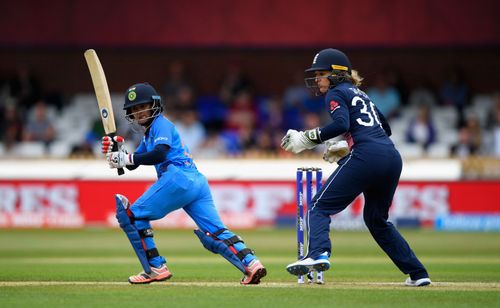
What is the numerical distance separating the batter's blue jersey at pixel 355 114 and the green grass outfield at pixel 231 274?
110 cm

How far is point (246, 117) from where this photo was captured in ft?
60.6

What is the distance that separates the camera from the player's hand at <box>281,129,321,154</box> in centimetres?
721

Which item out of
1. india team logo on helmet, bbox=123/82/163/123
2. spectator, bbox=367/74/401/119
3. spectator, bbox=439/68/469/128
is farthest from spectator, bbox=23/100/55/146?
india team logo on helmet, bbox=123/82/163/123

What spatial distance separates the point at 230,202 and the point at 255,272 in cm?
845

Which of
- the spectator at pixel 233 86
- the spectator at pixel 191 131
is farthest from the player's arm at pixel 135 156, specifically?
the spectator at pixel 233 86

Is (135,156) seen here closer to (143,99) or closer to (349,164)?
(143,99)

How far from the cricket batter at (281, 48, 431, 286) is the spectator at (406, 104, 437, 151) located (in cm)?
1001

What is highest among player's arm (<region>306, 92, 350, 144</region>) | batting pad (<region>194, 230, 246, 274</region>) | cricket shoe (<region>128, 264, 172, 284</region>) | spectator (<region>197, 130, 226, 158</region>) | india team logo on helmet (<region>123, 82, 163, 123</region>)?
india team logo on helmet (<region>123, 82, 163, 123</region>)

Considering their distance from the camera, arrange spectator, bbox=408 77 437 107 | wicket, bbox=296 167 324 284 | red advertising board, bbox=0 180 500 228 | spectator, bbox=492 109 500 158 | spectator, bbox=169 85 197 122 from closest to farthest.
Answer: wicket, bbox=296 167 324 284 < red advertising board, bbox=0 180 500 228 < spectator, bbox=492 109 500 158 < spectator, bbox=169 85 197 122 < spectator, bbox=408 77 437 107

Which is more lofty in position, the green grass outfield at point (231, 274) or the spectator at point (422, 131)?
the spectator at point (422, 131)

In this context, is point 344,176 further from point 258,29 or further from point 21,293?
point 258,29

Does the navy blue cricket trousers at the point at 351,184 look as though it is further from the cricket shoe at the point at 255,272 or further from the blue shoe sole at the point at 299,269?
the cricket shoe at the point at 255,272

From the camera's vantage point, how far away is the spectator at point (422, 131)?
17.4 metres

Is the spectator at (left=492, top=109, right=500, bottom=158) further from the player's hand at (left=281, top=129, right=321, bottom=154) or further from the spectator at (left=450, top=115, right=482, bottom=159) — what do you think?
the player's hand at (left=281, top=129, right=321, bottom=154)
